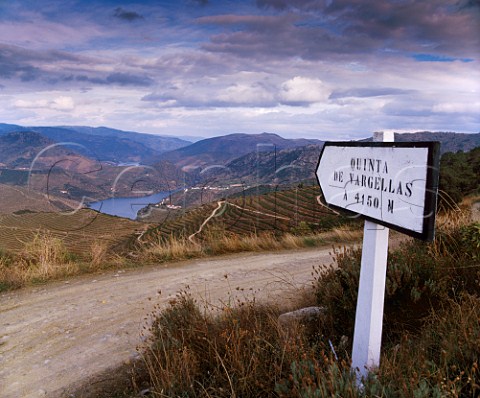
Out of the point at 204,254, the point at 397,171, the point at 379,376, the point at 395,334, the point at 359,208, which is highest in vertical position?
the point at 397,171

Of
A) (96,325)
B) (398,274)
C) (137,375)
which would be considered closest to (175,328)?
(137,375)

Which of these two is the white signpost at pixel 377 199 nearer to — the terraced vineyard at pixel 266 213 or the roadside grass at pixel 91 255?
the roadside grass at pixel 91 255

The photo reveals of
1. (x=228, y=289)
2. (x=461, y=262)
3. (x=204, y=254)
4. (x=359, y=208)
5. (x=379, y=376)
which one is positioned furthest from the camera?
(x=204, y=254)

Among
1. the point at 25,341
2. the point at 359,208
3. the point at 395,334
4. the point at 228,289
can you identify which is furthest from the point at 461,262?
the point at 25,341

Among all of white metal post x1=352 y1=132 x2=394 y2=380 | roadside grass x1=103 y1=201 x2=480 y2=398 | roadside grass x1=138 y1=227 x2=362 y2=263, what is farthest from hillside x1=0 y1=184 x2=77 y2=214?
white metal post x1=352 y1=132 x2=394 y2=380

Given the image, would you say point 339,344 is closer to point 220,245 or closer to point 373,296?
point 373,296

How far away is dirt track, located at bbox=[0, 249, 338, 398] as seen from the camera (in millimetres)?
4168

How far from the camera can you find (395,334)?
4012mm

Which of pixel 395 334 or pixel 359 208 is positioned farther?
pixel 395 334

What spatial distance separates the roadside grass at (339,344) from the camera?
8.54ft

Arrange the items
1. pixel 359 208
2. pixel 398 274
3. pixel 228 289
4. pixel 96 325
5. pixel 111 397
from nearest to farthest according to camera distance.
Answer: pixel 359 208
pixel 111 397
pixel 398 274
pixel 96 325
pixel 228 289

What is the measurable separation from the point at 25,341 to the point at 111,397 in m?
1.82

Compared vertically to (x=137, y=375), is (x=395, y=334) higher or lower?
higher

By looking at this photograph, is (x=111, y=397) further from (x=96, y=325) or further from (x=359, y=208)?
(x=359, y=208)
